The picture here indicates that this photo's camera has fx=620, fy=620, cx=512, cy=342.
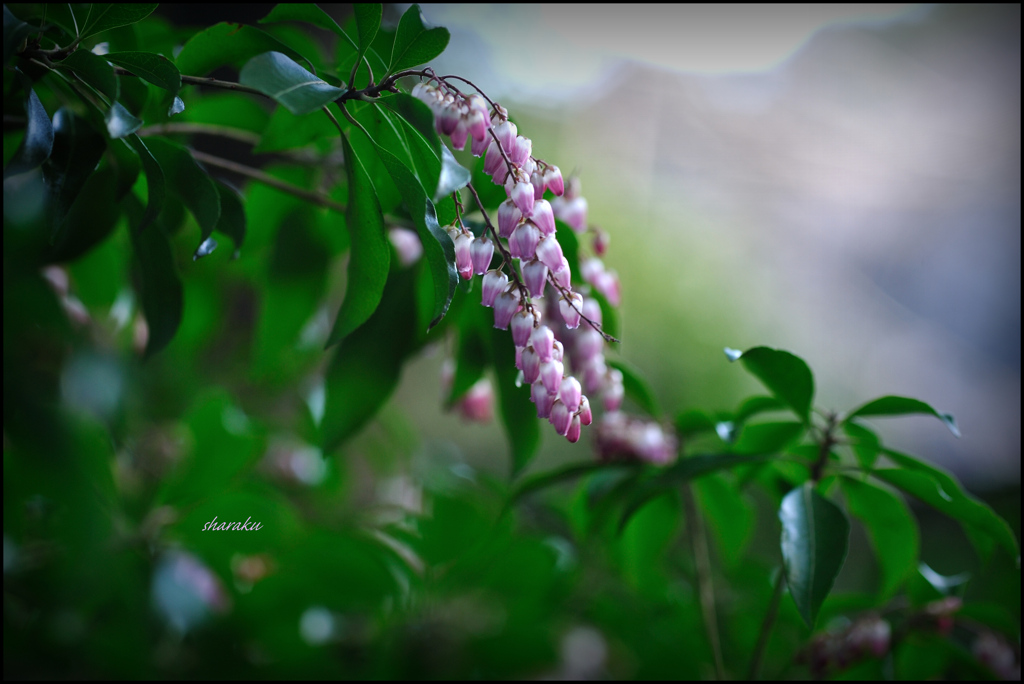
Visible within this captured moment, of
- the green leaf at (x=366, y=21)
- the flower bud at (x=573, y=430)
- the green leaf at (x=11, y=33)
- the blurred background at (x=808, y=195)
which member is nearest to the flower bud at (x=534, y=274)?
the flower bud at (x=573, y=430)

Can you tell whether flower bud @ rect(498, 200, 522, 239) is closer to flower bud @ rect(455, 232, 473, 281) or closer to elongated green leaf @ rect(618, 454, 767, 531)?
flower bud @ rect(455, 232, 473, 281)

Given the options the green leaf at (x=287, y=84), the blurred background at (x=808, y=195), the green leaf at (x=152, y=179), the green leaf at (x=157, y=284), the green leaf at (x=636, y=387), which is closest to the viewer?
the green leaf at (x=287, y=84)

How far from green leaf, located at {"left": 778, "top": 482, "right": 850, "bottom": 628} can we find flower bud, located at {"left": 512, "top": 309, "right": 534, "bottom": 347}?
10.7 inches

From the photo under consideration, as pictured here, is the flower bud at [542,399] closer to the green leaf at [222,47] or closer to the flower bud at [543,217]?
the flower bud at [543,217]

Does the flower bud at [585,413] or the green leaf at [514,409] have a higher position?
the flower bud at [585,413]

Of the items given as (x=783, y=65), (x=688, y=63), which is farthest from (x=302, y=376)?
(x=783, y=65)

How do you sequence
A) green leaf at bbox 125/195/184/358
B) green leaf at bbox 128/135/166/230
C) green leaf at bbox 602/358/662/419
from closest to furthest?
green leaf at bbox 128/135/166/230 < green leaf at bbox 125/195/184/358 < green leaf at bbox 602/358/662/419

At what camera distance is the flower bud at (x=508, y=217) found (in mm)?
428

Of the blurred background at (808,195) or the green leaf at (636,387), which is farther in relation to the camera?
the blurred background at (808,195)

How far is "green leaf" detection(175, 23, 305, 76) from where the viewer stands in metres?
0.50

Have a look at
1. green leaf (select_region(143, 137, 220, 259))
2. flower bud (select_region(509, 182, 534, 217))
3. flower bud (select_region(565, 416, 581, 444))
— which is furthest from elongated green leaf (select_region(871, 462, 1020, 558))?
green leaf (select_region(143, 137, 220, 259))

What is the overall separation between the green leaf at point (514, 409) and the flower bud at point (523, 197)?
0.73 ft

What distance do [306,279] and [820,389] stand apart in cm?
222

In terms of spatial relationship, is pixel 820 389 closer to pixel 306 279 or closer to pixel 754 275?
pixel 754 275
